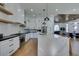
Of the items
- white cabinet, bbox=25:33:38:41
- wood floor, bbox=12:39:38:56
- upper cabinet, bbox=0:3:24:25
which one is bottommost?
wood floor, bbox=12:39:38:56

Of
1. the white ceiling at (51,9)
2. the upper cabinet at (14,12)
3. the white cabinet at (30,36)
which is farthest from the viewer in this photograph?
the white cabinet at (30,36)

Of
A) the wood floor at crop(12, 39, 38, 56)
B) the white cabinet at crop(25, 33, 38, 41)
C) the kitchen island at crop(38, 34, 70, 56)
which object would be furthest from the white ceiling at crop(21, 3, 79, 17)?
the wood floor at crop(12, 39, 38, 56)

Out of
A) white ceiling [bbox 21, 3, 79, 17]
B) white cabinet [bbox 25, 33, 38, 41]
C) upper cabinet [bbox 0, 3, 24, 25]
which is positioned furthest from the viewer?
white cabinet [bbox 25, 33, 38, 41]

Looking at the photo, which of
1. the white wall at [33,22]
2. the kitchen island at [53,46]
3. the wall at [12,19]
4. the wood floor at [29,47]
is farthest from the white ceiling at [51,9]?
the wood floor at [29,47]

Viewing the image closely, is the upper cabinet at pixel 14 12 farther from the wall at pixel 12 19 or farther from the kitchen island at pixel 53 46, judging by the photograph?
the kitchen island at pixel 53 46

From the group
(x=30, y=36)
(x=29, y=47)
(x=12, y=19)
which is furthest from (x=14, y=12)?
(x=29, y=47)

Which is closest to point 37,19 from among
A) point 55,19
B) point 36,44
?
point 55,19

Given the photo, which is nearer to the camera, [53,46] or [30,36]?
[53,46]

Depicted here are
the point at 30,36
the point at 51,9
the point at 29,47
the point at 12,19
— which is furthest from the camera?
the point at 12,19

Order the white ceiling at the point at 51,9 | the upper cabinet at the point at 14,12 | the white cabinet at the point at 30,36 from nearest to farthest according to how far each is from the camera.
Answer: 1. the white ceiling at the point at 51,9
2. the upper cabinet at the point at 14,12
3. the white cabinet at the point at 30,36

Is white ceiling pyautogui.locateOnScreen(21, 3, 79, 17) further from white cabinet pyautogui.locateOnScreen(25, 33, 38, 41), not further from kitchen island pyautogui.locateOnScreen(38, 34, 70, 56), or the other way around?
kitchen island pyautogui.locateOnScreen(38, 34, 70, 56)

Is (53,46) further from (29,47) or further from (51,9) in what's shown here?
(51,9)

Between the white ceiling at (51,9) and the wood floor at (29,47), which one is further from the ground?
the white ceiling at (51,9)

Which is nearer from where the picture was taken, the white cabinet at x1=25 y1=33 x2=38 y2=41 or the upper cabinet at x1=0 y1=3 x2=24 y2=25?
the upper cabinet at x1=0 y1=3 x2=24 y2=25
